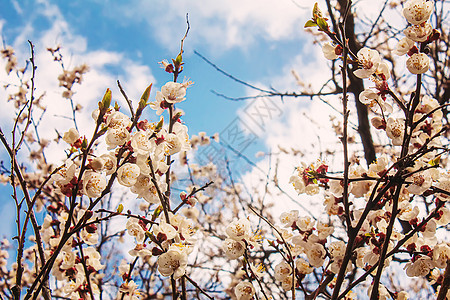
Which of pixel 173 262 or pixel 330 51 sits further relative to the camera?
pixel 330 51

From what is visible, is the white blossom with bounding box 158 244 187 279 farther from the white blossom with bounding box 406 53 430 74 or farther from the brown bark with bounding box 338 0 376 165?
the brown bark with bounding box 338 0 376 165

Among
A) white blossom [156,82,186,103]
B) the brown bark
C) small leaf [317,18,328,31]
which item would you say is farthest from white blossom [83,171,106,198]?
the brown bark

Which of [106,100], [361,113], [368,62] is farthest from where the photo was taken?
[361,113]

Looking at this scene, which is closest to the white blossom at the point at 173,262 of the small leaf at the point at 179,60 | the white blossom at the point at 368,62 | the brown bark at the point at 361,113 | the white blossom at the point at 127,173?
the white blossom at the point at 127,173

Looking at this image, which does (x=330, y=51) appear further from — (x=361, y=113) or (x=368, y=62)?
(x=361, y=113)

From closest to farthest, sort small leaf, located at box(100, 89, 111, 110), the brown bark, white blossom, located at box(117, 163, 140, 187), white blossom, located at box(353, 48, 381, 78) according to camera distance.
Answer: small leaf, located at box(100, 89, 111, 110) → white blossom, located at box(117, 163, 140, 187) → white blossom, located at box(353, 48, 381, 78) → the brown bark

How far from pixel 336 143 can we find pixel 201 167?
273 cm

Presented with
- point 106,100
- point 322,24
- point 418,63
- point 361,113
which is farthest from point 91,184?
point 361,113

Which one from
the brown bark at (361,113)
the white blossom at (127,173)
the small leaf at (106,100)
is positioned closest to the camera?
the small leaf at (106,100)

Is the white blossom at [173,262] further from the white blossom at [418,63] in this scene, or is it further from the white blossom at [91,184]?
the white blossom at [418,63]

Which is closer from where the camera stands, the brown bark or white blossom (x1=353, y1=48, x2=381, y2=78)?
white blossom (x1=353, y1=48, x2=381, y2=78)

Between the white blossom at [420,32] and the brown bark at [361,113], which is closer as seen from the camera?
the white blossom at [420,32]

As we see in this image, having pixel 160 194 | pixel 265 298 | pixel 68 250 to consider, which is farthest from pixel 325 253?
pixel 68 250

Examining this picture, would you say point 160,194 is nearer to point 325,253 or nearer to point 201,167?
point 325,253
